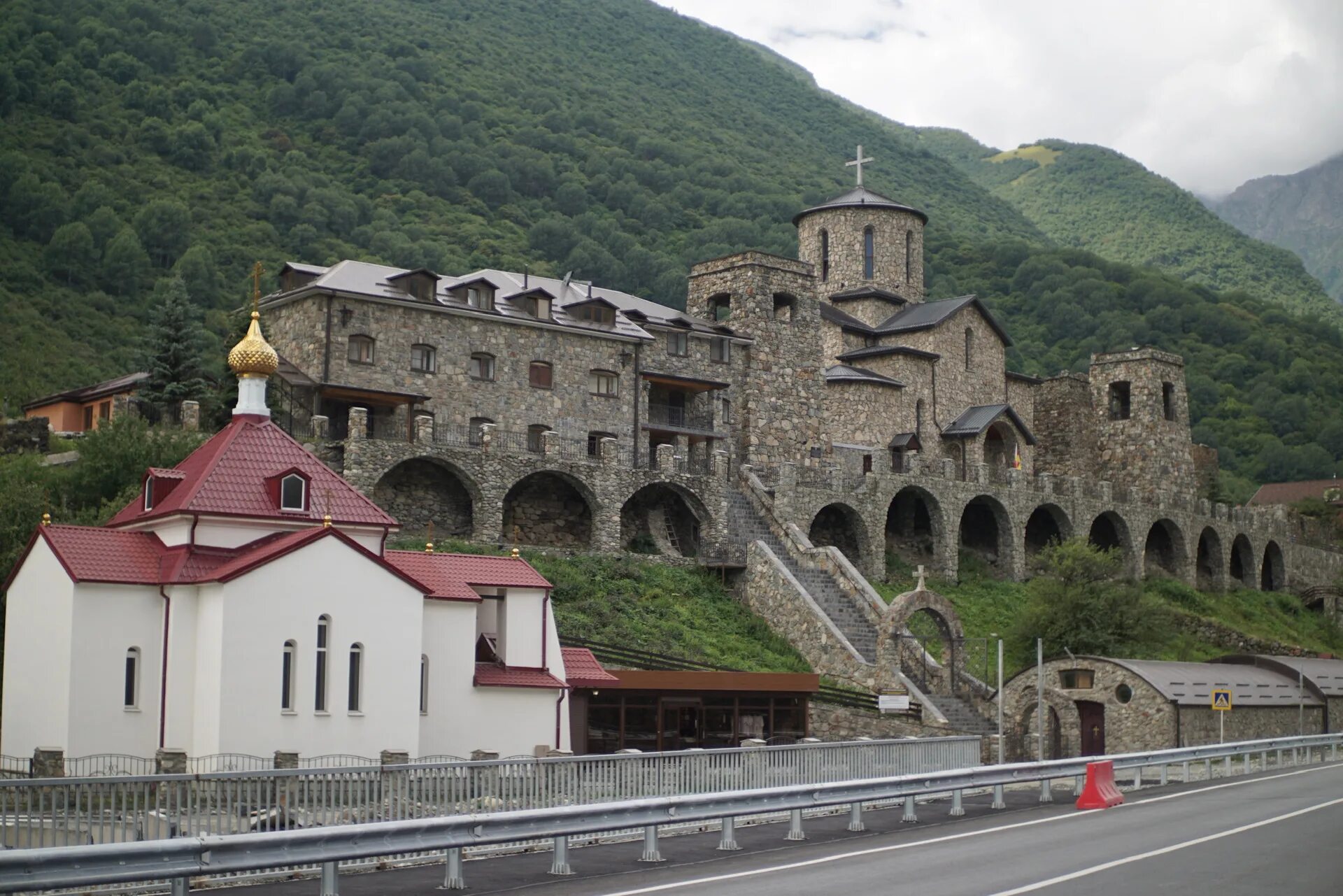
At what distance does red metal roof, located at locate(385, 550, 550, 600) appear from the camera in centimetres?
3070

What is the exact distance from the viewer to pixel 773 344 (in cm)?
5866

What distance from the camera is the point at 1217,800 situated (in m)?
25.1

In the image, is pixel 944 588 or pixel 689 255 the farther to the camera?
pixel 689 255

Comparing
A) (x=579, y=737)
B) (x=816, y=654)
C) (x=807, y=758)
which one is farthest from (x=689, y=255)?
(x=807, y=758)

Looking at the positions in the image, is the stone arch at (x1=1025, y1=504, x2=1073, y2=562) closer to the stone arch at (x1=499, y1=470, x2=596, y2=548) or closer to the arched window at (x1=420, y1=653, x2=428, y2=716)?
the stone arch at (x1=499, y1=470, x2=596, y2=548)

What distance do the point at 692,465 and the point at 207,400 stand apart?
14932 mm

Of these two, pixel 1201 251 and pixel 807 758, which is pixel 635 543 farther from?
pixel 1201 251

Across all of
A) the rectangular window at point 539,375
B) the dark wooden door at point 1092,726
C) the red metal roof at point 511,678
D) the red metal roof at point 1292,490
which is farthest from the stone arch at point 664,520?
the red metal roof at point 1292,490

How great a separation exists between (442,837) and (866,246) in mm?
60534

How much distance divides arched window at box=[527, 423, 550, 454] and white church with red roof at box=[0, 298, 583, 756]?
64.1 ft

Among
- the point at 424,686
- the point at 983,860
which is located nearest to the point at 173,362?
the point at 424,686

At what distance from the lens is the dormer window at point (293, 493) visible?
29656 mm

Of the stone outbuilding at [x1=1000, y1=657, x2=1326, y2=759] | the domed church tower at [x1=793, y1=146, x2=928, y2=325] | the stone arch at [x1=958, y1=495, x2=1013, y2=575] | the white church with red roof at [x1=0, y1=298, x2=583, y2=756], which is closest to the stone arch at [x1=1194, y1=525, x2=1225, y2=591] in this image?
the stone arch at [x1=958, y1=495, x2=1013, y2=575]

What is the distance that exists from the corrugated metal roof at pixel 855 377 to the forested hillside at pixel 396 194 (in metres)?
28.2
